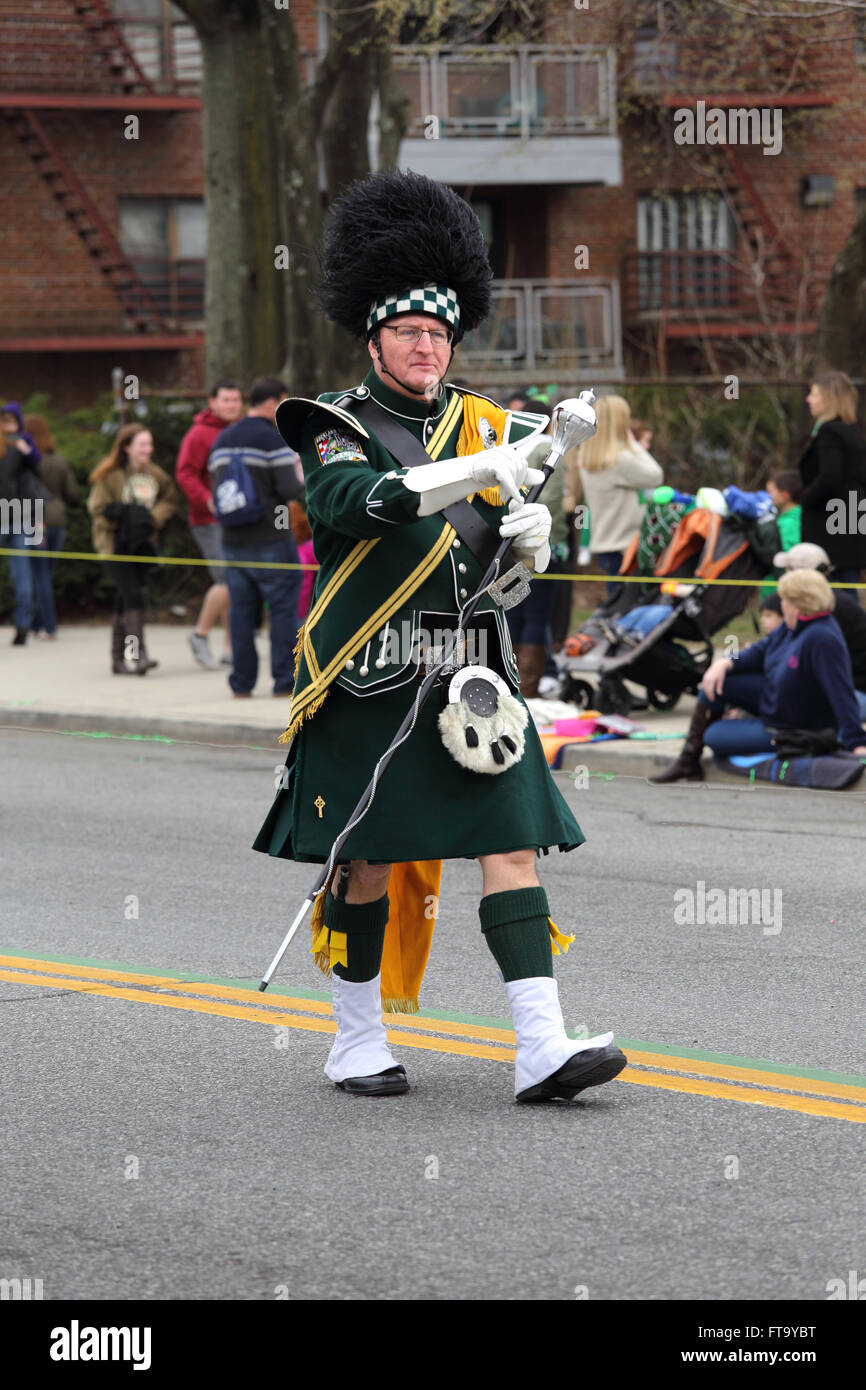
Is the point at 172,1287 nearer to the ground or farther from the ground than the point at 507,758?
nearer to the ground

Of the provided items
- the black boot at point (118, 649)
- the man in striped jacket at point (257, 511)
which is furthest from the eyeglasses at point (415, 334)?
the black boot at point (118, 649)

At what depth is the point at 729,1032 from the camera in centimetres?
589

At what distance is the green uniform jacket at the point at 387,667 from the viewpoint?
16.5ft

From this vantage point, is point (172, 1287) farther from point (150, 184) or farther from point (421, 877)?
point (150, 184)

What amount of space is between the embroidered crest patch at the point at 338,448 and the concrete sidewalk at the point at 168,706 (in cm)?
677

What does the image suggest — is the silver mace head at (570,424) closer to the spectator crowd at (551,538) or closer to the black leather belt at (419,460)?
the black leather belt at (419,460)

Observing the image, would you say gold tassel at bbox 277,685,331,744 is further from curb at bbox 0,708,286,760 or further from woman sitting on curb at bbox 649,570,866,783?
curb at bbox 0,708,286,760

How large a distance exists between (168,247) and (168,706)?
58.5ft

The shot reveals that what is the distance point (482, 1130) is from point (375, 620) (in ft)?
4.12

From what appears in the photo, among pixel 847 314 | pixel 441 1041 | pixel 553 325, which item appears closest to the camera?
pixel 441 1041

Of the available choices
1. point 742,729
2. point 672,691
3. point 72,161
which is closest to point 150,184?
point 72,161

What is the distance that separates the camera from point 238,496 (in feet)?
45.6

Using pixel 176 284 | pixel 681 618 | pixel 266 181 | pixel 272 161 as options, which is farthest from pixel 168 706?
pixel 176 284

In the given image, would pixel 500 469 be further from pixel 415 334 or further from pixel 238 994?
pixel 238 994
